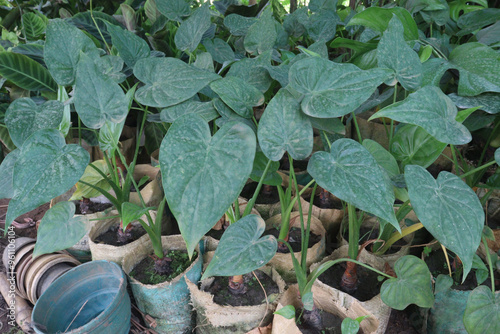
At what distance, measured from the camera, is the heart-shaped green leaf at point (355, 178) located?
488 millimetres

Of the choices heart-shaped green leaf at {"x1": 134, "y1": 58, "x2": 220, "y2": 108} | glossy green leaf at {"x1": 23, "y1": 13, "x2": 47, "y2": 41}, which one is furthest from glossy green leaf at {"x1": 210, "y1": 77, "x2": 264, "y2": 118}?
glossy green leaf at {"x1": 23, "y1": 13, "x2": 47, "y2": 41}

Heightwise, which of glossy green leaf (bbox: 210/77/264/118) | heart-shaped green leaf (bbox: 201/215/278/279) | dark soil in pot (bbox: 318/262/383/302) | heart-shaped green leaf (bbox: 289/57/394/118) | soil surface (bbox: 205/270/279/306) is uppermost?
heart-shaped green leaf (bbox: 289/57/394/118)

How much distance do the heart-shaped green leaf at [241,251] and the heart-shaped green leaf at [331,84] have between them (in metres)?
0.23

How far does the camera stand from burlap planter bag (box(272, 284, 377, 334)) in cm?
73

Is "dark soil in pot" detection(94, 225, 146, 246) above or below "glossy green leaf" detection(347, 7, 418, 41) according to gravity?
below

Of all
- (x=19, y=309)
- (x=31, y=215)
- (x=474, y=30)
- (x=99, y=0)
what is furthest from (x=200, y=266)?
(x=99, y=0)

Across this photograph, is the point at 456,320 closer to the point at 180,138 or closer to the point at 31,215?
the point at 180,138

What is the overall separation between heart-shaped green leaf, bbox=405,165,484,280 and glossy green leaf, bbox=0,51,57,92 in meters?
1.00

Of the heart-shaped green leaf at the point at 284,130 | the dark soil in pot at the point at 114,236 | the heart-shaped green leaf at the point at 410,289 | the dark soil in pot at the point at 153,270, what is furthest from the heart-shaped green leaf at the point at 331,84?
the dark soil in pot at the point at 114,236

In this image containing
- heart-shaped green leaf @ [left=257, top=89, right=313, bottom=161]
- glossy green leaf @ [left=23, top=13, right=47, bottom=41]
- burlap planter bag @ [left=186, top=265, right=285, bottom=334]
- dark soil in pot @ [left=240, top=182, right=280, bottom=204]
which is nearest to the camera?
heart-shaped green leaf @ [left=257, top=89, right=313, bottom=161]

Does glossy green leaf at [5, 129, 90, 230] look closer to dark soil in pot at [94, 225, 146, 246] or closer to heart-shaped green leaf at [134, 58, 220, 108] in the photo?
heart-shaped green leaf at [134, 58, 220, 108]

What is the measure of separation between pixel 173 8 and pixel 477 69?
2.66 ft

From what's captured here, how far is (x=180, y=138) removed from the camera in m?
0.53

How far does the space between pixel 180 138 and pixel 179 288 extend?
0.51 m
